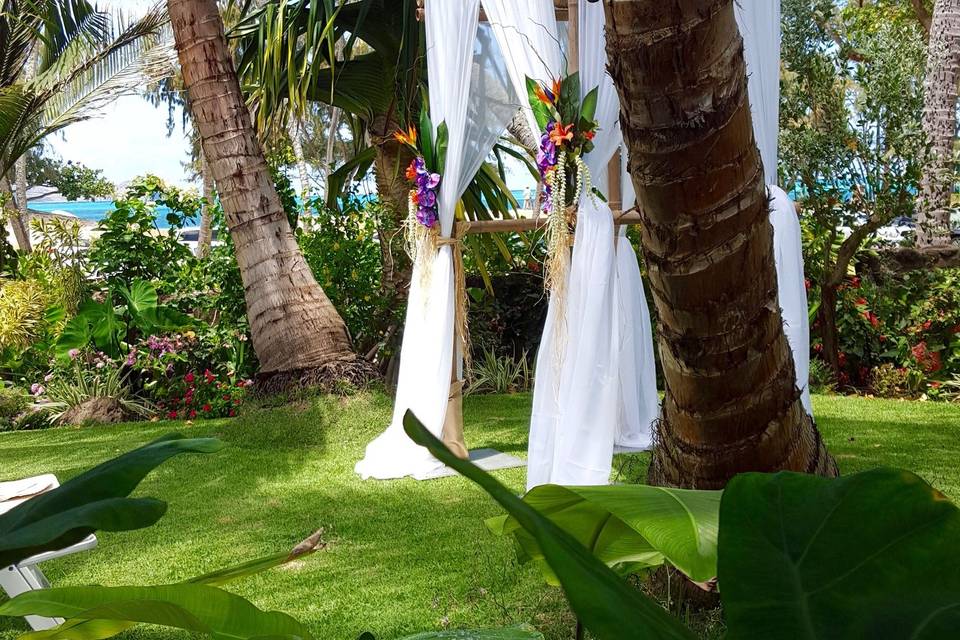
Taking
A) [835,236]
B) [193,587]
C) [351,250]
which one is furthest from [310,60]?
[193,587]

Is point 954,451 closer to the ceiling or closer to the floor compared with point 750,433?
closer to the floor

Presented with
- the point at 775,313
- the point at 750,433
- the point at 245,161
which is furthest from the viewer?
the point at 245,161

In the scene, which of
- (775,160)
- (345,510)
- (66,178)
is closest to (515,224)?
(775,160)

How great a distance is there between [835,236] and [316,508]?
15.5 feet

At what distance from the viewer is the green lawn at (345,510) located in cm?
315

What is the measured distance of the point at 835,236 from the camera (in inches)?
285

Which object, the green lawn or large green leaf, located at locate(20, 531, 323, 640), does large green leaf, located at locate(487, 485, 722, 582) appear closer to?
large green leaf, located at locate(20, 531, 323, 640)

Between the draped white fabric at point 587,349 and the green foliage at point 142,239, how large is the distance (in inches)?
176

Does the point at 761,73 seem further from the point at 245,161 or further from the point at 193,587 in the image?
the point at 193,587

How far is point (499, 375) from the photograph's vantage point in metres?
7.85

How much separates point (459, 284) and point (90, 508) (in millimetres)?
4343

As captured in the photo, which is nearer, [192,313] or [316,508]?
[316,508]

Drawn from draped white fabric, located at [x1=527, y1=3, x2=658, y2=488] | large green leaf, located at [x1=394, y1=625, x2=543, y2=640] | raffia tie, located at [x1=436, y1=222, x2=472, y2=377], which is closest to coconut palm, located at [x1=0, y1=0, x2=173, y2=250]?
raffia tie, located at [x1=436, y1=222, x2=472, y2=377]

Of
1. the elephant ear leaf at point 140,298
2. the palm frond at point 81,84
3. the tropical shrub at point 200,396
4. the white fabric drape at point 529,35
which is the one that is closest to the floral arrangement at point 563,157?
the white fabric drape at point 529,35
